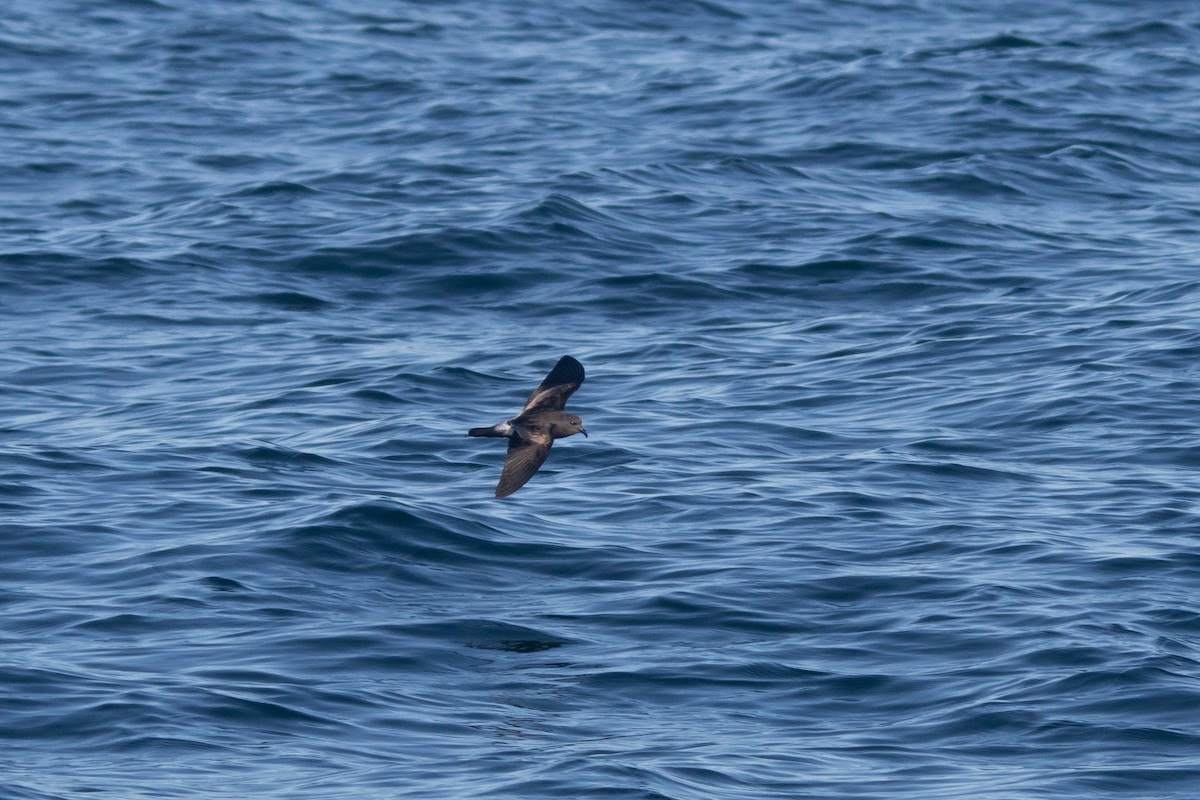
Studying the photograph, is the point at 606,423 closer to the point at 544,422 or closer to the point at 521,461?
the point at 544,422

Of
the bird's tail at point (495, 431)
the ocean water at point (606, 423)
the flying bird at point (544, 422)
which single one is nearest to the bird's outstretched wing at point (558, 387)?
the flying bird at point (544, 422)

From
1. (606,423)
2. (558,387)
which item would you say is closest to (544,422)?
(558,387)

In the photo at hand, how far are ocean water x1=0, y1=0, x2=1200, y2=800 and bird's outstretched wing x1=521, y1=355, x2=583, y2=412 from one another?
1082 millimetres

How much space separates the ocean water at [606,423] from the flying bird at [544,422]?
3.08 feet

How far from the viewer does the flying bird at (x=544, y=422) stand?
32.4ft

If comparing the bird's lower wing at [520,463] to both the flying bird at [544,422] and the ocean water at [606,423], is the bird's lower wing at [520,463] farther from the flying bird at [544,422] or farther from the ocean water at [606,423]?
the ocean water at [606,423]

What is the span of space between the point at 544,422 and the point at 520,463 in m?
0.44

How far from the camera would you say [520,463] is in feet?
31.9

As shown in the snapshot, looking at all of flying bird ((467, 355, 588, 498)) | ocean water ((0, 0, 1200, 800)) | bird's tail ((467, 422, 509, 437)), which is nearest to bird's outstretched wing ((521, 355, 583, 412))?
flying bird ((467, 355, 588, 498))

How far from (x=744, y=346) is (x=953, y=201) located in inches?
185

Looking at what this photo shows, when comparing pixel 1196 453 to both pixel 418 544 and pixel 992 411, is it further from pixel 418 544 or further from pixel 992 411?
pixel 418 544

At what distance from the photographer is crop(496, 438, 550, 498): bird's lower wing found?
31.0ft

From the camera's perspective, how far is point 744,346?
48.3 feet

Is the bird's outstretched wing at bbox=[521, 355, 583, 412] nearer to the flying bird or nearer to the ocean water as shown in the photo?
the flying bird
